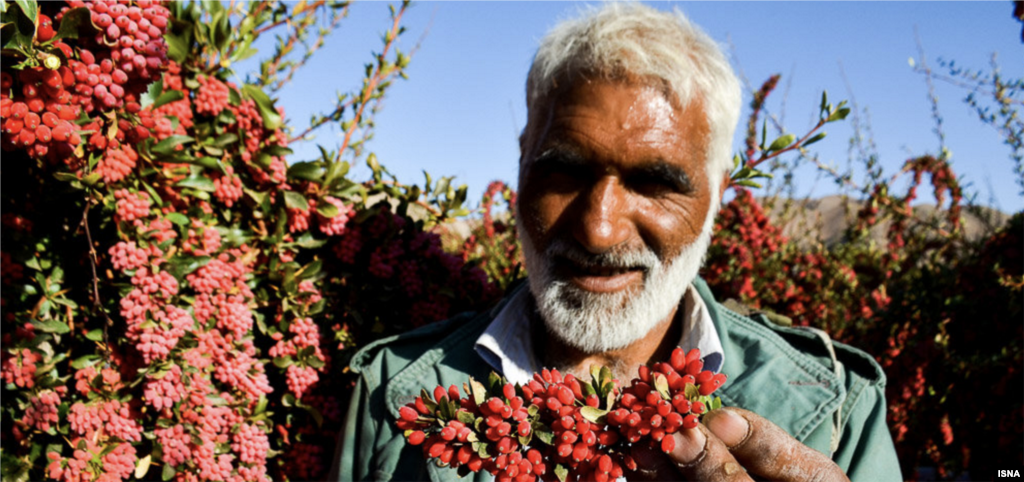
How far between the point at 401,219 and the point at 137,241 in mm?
854

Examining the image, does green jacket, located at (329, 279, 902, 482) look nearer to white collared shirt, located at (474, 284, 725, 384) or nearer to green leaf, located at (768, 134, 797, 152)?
white collared shirt, located at (474, 284, 725, 384)

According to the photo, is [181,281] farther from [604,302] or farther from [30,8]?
[604,302]

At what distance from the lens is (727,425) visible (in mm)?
1020

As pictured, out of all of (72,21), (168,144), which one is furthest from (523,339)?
(72,21)

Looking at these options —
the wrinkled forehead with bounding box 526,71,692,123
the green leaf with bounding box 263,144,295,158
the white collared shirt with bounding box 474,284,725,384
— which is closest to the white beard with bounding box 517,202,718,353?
the white collared shirt with bounding box 474,284,725,384

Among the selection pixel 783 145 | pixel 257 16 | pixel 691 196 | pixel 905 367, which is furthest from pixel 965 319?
pixel 257 16

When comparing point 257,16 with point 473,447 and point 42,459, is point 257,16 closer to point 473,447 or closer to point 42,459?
point 42,459

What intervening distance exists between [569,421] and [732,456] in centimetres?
30

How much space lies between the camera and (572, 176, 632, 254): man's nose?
5.49ft

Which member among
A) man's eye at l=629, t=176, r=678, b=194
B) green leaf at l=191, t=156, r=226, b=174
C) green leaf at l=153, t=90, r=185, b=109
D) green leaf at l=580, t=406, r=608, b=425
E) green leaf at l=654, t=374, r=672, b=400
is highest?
green leaf at l=153, t=90, r=185, b=109

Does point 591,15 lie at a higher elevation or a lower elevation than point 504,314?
higher

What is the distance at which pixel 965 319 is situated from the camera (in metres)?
3.12

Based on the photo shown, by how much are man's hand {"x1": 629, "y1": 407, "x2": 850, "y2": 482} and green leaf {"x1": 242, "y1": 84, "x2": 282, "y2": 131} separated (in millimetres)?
1470

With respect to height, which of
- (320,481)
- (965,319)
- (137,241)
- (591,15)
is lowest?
(320,481)
